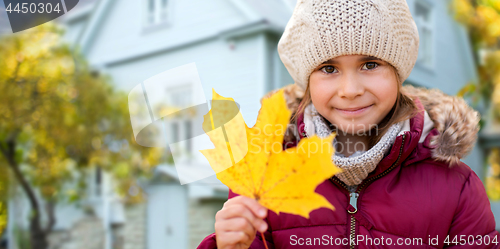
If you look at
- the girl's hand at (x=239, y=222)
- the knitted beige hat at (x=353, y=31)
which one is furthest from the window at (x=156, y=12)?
the girl's hand at (x=239, y=222)

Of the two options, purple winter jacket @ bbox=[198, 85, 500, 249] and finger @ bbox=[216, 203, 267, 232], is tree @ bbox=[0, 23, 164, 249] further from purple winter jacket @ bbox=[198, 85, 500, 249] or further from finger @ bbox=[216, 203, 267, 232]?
finger @ bbox=[216, 203, 267, 232]

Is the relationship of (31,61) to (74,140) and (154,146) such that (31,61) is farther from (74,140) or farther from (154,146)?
(154,146)

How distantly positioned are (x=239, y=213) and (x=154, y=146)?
11.2 feet

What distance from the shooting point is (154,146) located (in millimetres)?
3818

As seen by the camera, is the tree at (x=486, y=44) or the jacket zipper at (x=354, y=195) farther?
the tree at (x=486, y=44)

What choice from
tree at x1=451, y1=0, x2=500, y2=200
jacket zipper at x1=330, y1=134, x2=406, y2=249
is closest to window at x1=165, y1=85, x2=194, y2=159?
jacket zipper at x1=330, y1=134, x2=406, y2=249

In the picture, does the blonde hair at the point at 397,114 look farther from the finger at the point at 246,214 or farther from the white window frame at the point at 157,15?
the white window frame at the point at 157,15

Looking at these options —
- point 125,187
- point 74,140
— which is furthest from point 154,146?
point 74,140

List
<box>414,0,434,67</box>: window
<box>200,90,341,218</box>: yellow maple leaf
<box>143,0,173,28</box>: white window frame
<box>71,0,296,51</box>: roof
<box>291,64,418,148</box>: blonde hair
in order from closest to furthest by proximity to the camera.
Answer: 1. <box>200,90,341,218</box>: yellow maple leaf
2. <box>291,64,418,148</box>: blonde hair
3. <box>71,0,296,51</box>: roof
4. <box>143,0,173,28</box>: white window frame
5. <box>414,0,434,67</box>: window

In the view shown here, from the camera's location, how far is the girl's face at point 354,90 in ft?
2.39

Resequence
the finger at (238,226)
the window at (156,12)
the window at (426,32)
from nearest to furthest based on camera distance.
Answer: the finger at (238,226)
the window at (156,12)
the window at (426,32)

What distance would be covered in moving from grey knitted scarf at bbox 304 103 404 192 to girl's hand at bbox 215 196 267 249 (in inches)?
10.8

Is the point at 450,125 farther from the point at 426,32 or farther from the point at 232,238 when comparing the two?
the point at 426,32

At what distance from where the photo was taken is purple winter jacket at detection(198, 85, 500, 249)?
0.76m
